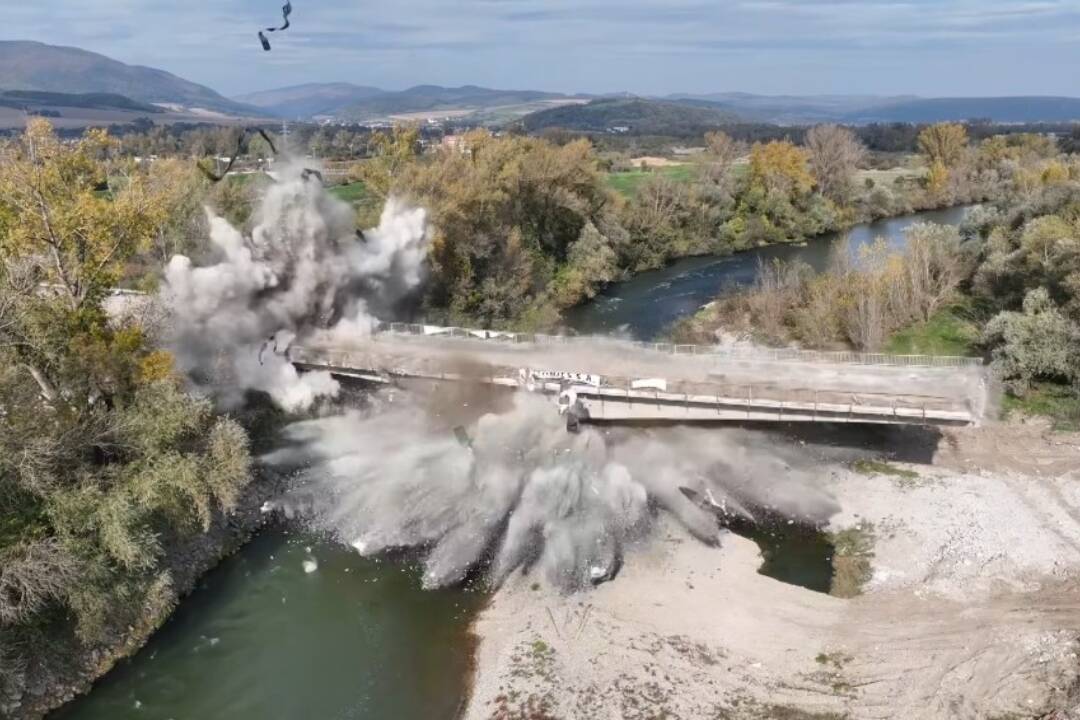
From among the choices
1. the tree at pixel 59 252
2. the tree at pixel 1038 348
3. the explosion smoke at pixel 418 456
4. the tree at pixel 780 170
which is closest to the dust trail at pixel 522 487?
the explosion smoke at pixel 418 456

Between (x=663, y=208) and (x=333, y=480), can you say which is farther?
(x=663, y=208)

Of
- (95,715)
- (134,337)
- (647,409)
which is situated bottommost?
(95,715)

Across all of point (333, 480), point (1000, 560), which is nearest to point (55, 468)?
point (333, 480)

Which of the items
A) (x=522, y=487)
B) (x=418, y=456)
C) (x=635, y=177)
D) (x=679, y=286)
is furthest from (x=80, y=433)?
(x=635, y=177)

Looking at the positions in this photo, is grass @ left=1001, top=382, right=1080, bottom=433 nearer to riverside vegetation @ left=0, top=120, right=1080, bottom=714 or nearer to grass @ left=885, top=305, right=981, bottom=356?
riverside vegetation @ left=0, top=120, right=1080, bottom=714

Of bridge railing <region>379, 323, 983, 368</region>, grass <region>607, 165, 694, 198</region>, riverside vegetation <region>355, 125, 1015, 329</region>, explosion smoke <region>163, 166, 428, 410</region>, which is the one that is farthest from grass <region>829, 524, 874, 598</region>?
grass <region>607, 165, 694, 198</region>

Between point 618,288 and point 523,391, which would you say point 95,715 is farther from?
point 618,288

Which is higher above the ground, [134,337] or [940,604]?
[134,337]

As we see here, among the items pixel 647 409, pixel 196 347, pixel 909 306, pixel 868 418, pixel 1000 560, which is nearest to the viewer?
pixel 1000 560
